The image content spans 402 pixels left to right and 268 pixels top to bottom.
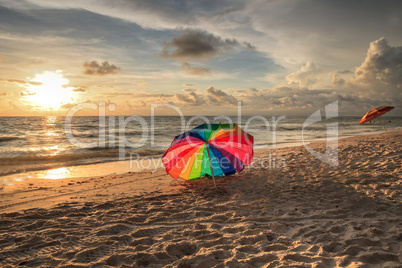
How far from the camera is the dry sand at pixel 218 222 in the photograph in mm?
3387

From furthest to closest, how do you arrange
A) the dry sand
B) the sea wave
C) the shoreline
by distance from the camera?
1. the sea wave
2. the shoreline
3. the dry sand

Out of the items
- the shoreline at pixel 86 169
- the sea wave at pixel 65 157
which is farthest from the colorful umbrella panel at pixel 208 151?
the sea wave at pixel 65 157

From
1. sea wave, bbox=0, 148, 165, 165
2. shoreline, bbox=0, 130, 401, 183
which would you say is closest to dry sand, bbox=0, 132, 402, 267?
shoreline, bbox=0, 130, 401, 183

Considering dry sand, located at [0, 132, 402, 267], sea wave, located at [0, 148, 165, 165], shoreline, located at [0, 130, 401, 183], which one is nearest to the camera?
dry sand, located at [0, 132, 402, 267]

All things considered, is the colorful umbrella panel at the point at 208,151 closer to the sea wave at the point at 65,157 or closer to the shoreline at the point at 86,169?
the shoreline at the point at 86,169

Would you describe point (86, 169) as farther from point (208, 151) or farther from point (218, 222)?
point (218, 222)

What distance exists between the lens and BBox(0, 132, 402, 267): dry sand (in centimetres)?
339

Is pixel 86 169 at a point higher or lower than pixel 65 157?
lower

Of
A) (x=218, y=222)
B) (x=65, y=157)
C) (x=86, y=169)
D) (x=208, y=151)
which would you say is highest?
(x=208, y=151)

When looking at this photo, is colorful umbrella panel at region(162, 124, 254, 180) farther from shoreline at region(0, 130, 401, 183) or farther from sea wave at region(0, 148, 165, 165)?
sea wave at region(0, 148, 165, 165)

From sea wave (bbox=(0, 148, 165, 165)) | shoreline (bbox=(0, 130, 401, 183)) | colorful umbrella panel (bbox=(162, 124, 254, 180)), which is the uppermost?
colorful umbrella panel (bbox=(162, 124, 254, 180))

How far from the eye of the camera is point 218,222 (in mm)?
4547

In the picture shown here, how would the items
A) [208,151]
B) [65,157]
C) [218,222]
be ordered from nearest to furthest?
[218,222]
[208,151]
[65,157]

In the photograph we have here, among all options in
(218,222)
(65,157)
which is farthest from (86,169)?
(218,222)
